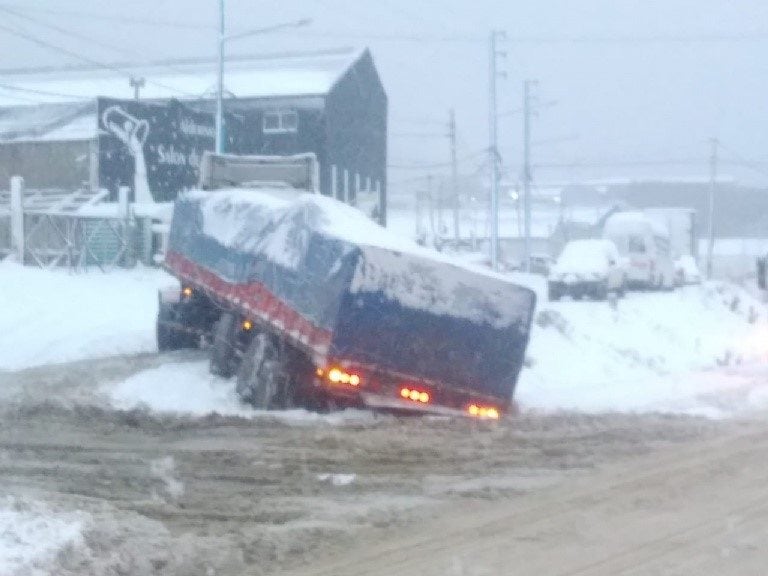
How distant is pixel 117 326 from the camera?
27.0 metres

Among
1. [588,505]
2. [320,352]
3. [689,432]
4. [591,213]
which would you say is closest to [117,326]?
[320,352]

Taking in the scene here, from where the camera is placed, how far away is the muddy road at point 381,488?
859 cm

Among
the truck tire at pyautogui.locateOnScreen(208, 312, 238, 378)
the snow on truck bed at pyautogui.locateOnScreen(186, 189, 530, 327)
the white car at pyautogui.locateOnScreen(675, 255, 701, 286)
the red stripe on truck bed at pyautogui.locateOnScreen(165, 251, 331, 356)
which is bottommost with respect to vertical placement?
the white car at pyautogui.locateOnScreen(675, 255, 701, 286)

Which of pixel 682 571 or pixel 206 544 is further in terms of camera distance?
pixel 206 544

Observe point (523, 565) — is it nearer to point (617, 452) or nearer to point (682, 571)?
point (682, 571)

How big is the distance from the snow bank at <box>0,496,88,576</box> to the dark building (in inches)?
Answer: 1460

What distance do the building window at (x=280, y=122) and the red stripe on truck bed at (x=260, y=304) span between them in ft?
117

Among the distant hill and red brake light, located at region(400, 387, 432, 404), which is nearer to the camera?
red brake light, located at region(400, 387, 432, 404)

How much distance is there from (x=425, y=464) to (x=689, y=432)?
382 cm

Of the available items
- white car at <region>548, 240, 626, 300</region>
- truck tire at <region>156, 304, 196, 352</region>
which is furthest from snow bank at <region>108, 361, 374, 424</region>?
white car at <region>548, 240, 626, 300</region>

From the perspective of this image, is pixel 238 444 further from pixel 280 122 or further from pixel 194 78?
pixel 194 78

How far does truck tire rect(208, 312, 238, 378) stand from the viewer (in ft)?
60.5

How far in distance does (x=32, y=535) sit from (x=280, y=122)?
49504 millimetres

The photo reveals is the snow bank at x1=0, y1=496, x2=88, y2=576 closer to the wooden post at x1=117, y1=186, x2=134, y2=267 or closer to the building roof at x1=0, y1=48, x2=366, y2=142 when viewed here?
the wooden post at x1=117, y1=186, x2=134, y2=267
